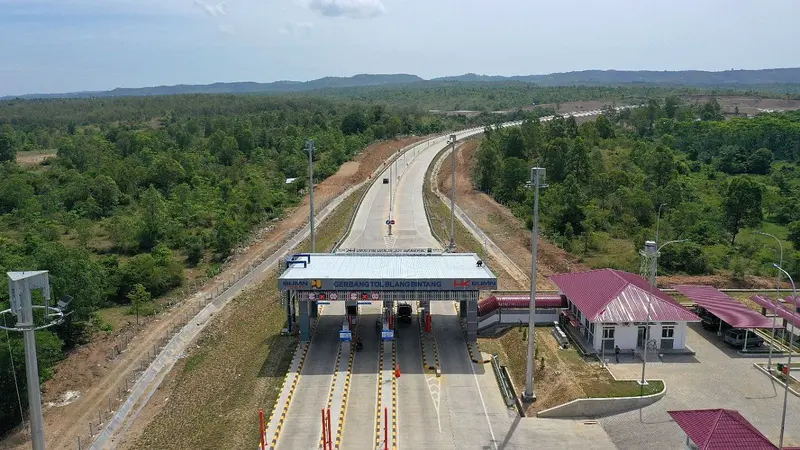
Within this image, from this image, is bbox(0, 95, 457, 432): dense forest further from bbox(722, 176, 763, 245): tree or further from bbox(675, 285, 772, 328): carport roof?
bbox(722, 176, 763, 245): tree

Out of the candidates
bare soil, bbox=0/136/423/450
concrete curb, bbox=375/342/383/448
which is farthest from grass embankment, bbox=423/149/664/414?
bare soil, bbox=0/136/423/450

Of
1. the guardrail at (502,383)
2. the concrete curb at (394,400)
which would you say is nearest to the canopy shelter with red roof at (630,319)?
the guardrail at (502,383)

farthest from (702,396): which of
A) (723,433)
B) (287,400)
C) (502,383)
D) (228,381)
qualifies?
(228,381)

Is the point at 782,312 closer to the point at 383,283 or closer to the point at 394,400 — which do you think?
the point at 383,283

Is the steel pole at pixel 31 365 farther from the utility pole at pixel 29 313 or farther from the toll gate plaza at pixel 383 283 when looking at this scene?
the toll gate plaza at pixel 383 283

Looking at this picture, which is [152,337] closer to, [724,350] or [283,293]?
[283,293]
